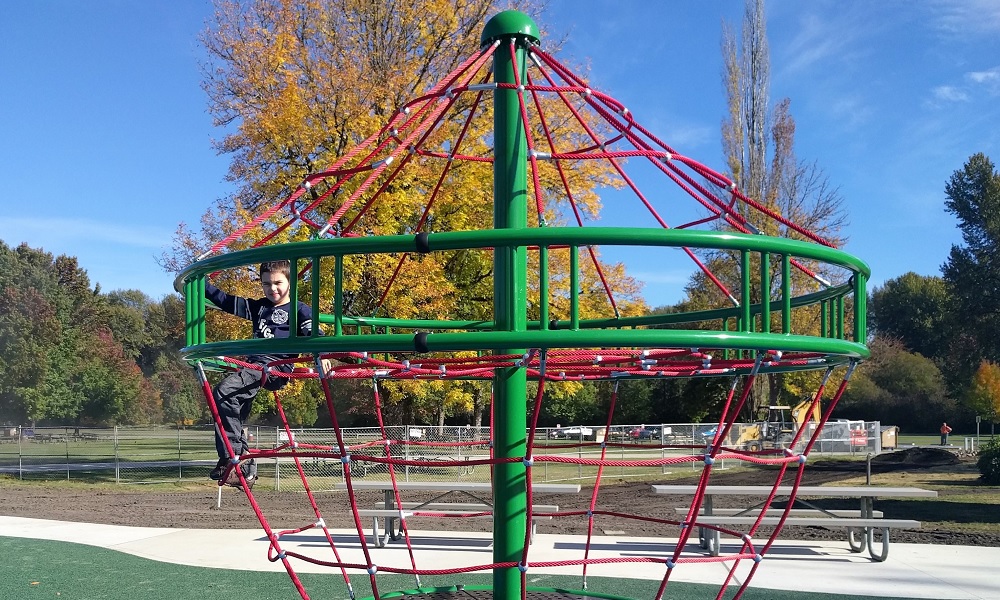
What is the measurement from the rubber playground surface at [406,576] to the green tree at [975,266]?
4928 cm

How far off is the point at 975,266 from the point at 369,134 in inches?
2029

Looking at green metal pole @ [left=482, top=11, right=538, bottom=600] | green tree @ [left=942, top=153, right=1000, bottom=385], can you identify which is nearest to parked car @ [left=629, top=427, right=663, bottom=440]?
green metal pole @ [left=482, top=11, right=538, bottom=600]

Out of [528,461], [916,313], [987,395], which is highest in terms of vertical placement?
[916,313]

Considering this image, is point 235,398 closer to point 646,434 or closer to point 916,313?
point 646,434

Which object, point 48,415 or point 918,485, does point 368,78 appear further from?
point 48,415

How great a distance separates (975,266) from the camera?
177 feet

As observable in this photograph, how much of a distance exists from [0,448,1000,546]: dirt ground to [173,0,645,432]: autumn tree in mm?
3213

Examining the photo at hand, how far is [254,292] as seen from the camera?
46.5 feet

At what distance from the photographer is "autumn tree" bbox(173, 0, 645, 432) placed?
48.9 ft

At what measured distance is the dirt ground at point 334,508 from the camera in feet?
33.3

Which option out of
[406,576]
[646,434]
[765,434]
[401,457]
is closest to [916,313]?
[646,434]

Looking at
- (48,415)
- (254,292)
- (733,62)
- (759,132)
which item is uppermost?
(733,62)

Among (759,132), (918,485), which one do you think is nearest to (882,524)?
(918,485)

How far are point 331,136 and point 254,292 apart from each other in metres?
3.61
